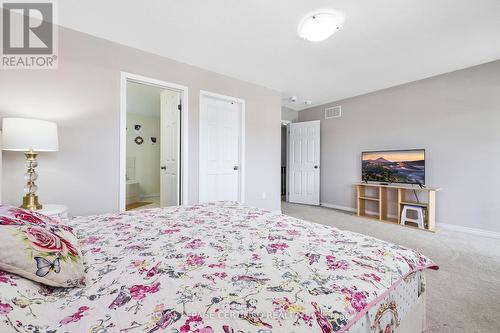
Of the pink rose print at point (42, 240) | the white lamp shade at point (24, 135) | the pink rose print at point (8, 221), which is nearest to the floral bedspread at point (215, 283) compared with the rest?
the pink rose print at point (42, 240)

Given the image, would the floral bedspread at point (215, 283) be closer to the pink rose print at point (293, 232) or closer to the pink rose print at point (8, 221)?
the pink rose print at point (293, 232)

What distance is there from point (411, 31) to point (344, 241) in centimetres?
261

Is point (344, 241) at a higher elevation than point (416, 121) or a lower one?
lower

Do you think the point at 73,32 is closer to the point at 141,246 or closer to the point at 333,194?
the point at 141,246

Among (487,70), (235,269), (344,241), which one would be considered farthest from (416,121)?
(235,269)

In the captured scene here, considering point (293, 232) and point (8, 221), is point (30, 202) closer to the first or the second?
point (8, 221)

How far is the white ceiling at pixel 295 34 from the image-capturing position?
202 centimetres

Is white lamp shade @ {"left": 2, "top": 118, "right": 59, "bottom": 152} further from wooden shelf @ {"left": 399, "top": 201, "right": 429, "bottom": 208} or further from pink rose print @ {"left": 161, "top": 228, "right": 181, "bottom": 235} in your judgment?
wooden shelf @ {"left": 399, "top": 201, "right": 429, "bottom": 208}

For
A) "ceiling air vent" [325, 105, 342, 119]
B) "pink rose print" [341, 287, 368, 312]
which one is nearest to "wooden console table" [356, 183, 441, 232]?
"ceiling air vent" [325, 105, 342, 119]

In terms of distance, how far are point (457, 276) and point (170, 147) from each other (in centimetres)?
389

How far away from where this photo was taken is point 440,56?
115 inches

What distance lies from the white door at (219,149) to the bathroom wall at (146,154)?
3802 mm

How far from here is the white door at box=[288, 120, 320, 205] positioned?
17.6 ft

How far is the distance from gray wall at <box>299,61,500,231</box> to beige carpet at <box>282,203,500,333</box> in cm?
54
